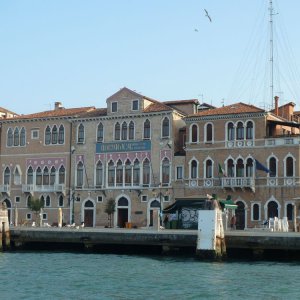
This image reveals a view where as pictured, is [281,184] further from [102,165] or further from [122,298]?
[122,298]

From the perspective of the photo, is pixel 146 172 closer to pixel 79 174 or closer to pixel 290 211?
pixel 79 174

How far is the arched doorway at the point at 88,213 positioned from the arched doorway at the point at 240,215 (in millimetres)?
11160

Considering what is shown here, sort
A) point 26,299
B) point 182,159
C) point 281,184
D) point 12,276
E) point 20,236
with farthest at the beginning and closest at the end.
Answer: point 182,159
point 281,184
point 20,236
point 12,276
point 26,299

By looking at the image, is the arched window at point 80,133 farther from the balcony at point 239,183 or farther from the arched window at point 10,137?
the balcony at point 239,183

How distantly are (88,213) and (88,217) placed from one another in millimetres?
296

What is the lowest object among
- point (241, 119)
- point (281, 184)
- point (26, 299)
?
point (26, 299)

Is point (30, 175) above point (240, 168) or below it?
above

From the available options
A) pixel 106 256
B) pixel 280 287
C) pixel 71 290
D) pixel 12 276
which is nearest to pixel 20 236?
pixel 106 256

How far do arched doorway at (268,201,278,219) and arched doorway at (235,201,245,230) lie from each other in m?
1.72

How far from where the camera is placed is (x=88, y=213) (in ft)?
168

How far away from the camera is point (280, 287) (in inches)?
920

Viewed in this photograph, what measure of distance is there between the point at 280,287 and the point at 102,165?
28.8 metres

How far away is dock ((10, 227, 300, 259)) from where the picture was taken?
1230 inches

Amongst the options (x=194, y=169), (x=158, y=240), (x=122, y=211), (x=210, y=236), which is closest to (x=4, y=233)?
(x=158, y=240)
